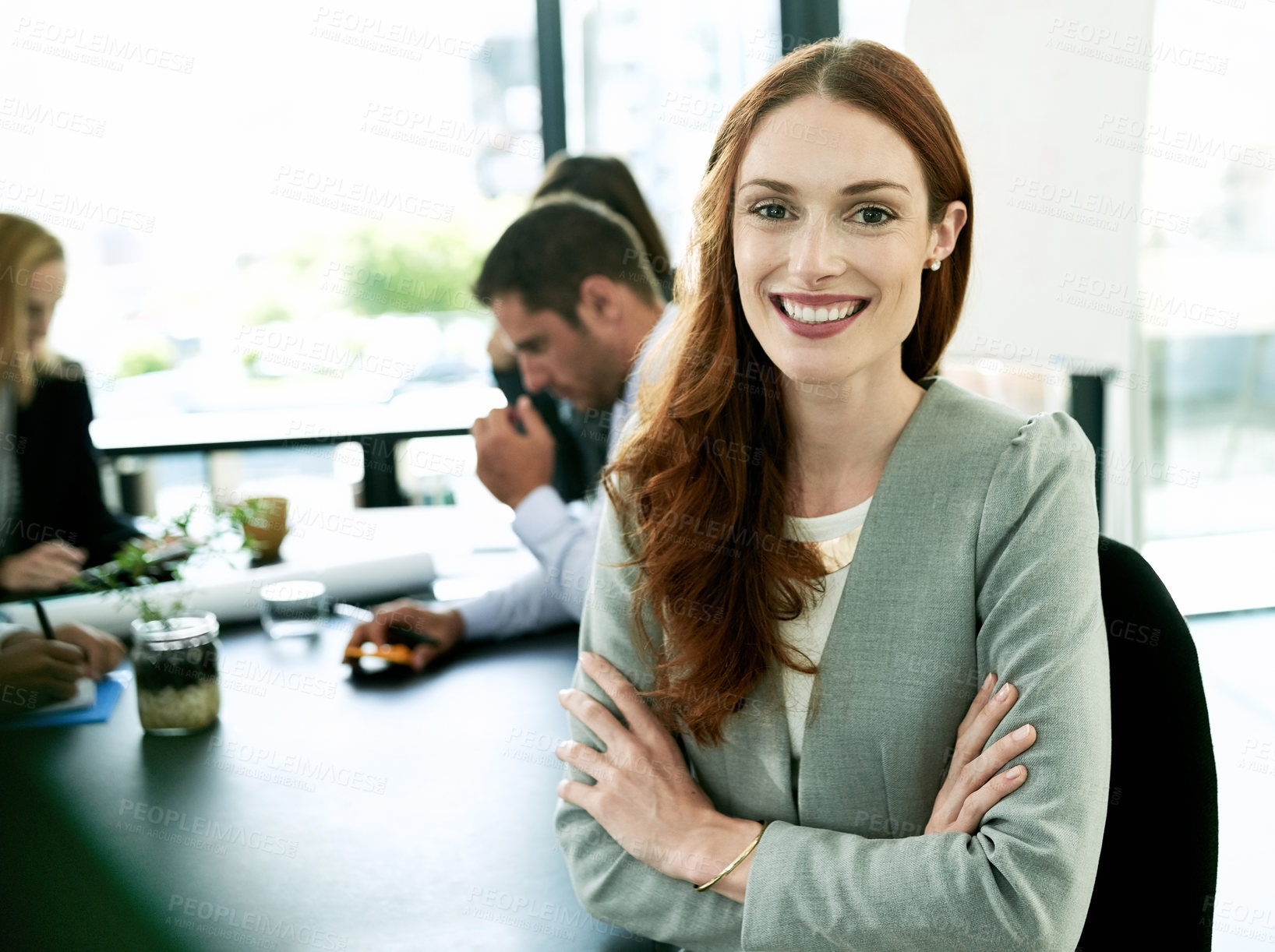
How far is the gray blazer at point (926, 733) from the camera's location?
91cm

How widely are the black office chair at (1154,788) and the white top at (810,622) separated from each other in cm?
25

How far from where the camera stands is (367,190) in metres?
3.38

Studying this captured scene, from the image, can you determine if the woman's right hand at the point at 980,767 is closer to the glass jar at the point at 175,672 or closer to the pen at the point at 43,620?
the glass jar at the point at 175,672

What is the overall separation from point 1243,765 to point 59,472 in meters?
2.99

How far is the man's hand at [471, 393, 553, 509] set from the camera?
6.95 ft

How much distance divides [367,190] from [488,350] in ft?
2.19

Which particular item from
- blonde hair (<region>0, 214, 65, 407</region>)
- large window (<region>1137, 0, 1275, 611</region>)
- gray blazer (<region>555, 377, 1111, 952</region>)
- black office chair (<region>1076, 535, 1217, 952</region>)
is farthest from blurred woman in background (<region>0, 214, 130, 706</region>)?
large window (<region>1137, 0, 1275, 611</region>)

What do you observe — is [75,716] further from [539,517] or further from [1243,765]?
[1243,765]

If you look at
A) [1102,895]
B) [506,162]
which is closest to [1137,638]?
[1102,895]

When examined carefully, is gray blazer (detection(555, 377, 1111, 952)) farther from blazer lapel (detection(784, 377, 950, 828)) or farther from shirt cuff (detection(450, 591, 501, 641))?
shirt cuff (detection(450, 591, 501, 641))

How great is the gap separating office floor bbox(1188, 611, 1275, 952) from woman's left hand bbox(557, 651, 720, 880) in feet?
3.50

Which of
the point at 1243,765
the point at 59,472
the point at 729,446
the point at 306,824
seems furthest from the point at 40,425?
the point at 1243,765

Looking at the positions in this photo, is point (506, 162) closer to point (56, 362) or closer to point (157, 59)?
point (157, 59)

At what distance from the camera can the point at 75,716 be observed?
1.54 m
